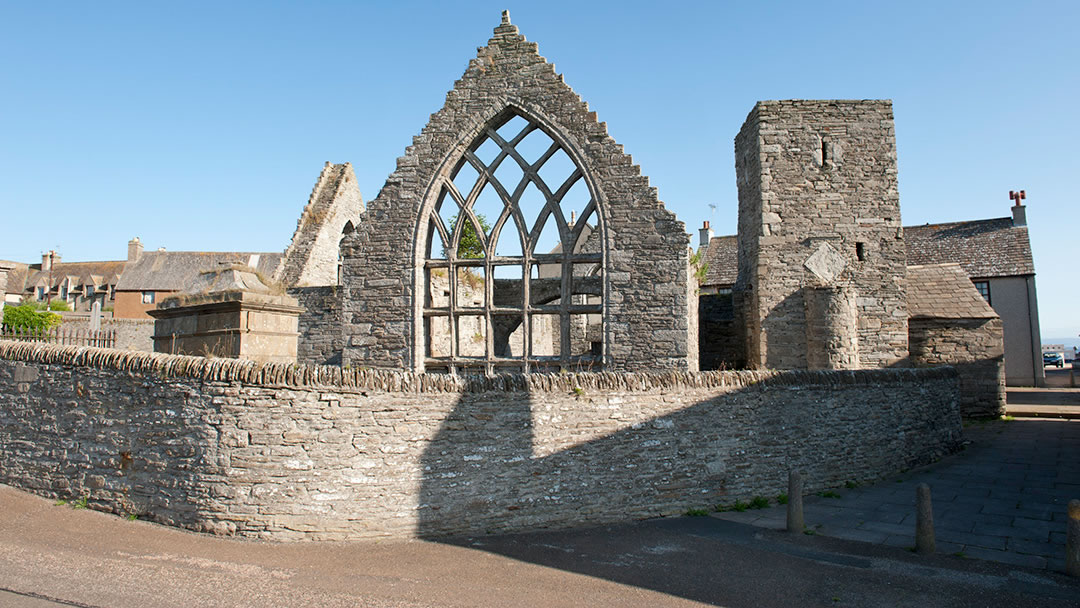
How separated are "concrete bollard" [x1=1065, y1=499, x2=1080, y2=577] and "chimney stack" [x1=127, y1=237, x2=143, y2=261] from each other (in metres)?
51.8

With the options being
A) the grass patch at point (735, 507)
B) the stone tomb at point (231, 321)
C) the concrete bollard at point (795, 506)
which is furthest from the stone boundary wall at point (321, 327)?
the concrete bollard at point (795, 506)

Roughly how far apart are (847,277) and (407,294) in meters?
9.79

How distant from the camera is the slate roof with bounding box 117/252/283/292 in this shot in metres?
43.8

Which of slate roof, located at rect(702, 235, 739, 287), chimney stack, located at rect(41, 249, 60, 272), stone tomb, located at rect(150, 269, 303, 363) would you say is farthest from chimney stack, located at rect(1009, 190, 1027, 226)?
chimney stack, located at rect(41, 249, 60, 272)

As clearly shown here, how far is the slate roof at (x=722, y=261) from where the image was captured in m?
30.6

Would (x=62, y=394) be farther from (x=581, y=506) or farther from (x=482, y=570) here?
(x=581, y=506)

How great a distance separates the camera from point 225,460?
6434mm

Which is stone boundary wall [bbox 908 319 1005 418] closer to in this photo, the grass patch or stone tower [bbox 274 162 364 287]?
the grass patch

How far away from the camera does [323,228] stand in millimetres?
18094

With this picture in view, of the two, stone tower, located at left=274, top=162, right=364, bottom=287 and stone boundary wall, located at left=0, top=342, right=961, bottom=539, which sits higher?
stone tower, located at left=274, top=162, right=364, bottom=287

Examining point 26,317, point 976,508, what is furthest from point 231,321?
point 26,317

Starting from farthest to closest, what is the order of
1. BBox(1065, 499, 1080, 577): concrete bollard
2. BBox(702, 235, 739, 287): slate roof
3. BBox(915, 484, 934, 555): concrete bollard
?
BBox(702, 235, 739, 287): slate roof, BBox(915, 484, 934, 555): concrete bollard, BBox(1065, 499, 1080, 577): concrete bollard

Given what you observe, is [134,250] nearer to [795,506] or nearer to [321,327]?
[321,327]

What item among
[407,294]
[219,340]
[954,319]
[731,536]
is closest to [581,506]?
[731,536]
